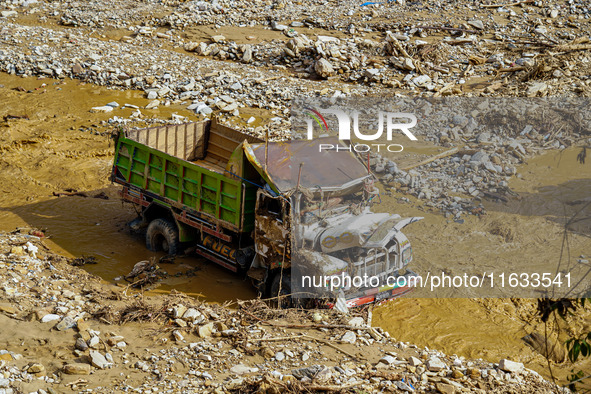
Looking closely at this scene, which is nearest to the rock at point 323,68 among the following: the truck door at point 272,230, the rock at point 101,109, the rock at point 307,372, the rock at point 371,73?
the rock at point 371,73

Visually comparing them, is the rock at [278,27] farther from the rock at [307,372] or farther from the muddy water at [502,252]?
the rock at [307,372]

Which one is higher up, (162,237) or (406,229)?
(406,229)

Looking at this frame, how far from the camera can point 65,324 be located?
23.9ft

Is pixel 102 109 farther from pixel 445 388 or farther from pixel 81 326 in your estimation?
pixel 445 388

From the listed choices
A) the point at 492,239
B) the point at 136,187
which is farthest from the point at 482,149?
the point at 136,187

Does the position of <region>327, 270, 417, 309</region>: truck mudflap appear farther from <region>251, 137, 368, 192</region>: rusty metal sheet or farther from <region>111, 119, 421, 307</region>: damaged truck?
<region>251, 137, 368, 192</region>: rusty metal sheet

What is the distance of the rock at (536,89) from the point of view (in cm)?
1594

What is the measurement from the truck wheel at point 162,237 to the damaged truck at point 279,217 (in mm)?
17

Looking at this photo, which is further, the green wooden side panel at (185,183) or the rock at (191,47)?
the rock at (191,47)

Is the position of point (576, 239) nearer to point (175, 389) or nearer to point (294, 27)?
point (175, 389)

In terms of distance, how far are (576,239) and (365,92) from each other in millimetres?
7930

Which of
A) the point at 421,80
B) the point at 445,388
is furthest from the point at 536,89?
the point at 445,388

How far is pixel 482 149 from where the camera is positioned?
12.6 m

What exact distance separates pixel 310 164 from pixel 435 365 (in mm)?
3452
